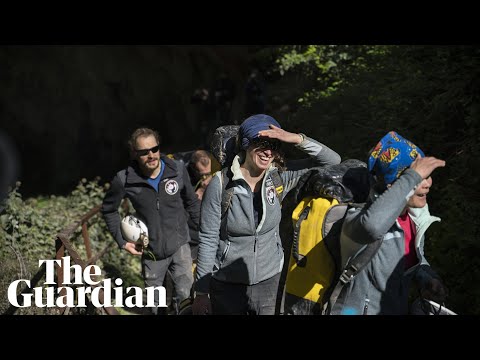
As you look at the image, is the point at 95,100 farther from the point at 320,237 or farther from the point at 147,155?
the point at 320,237

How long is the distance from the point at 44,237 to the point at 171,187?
282cm

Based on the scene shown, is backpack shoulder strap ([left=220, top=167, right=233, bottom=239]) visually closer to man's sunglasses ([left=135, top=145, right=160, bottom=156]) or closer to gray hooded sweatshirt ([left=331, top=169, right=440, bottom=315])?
gray hooded sweatshirt ([left=331, top=169, right=440, bottom=315])

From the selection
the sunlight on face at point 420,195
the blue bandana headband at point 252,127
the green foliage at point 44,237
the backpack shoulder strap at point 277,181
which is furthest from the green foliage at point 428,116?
the green foliage at point 44,237

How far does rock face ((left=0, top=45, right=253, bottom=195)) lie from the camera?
14.3 meters

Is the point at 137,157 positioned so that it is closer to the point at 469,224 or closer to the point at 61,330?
the point at 469,224

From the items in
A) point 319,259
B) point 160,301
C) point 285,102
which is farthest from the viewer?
point 285,102

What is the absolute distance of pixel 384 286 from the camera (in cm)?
288

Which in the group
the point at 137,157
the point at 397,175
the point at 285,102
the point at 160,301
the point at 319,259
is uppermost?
the point at 285,102

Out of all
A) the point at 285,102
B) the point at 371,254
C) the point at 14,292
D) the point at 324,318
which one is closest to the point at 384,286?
the point at 371,254

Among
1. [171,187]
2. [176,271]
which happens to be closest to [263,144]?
[171,187]

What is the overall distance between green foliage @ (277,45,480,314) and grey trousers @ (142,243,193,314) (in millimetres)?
2064

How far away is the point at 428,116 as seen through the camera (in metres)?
6.56

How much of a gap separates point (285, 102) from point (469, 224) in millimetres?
5746

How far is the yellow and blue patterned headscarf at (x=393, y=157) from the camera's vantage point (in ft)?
9.11
